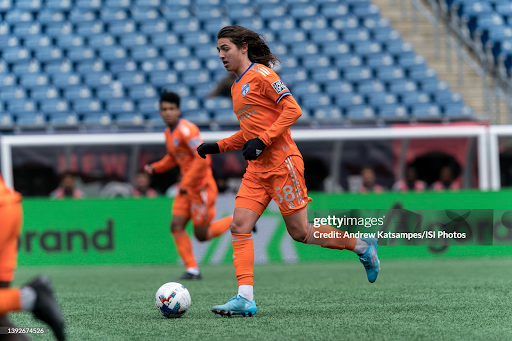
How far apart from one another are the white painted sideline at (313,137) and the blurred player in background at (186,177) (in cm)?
351

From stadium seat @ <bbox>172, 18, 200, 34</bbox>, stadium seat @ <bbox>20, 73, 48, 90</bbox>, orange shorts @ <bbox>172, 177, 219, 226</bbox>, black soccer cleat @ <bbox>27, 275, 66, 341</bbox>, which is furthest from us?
stadium seat @ <bbox>172, 18, 200, 34</bbox>

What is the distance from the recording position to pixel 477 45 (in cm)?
1434

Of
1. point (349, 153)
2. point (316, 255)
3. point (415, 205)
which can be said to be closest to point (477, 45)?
point (349, 153)

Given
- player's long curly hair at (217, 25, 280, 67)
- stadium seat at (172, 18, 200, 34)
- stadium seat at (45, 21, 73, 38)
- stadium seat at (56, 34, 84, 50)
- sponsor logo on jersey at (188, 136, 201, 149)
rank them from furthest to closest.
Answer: stadium seat at (172, 18, 200, 34)
stadium seat at (45, 21, 73, 38)
stadium seat at (56, 34, 84, 50)
sponsor logo on jersey at (188, 136, 201, 149)
player's long curly hair at (217, 25, 280, 67)

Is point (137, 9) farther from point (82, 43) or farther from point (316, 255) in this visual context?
point (316, 255)

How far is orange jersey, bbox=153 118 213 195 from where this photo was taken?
769cm

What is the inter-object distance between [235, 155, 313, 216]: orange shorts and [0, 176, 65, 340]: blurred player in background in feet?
6.43

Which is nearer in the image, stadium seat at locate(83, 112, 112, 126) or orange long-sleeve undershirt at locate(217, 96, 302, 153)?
orange long-sleeve undershirt at locate(217, 96, 302, 153)

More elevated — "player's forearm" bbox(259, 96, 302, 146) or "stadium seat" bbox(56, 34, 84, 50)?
"player's forearm" bbox(259, 96, 302, 146)

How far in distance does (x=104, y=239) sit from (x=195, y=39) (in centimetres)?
624

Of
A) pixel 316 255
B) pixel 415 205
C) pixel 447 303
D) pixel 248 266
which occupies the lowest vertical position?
pixel 316 255

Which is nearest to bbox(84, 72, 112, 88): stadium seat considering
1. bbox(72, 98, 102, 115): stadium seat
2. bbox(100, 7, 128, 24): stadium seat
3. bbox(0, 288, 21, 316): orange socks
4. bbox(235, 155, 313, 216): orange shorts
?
bbox(72, 98, 102, 115): stadium seat

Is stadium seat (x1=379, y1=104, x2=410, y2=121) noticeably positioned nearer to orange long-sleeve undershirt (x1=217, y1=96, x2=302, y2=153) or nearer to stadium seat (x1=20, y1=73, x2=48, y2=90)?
stadium seat (x1=20, y1=73, x2=48, y2=90)

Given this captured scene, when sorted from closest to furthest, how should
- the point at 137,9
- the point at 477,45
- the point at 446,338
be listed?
the point at 446,338 → the point at 477,45 → the point at 137,9
